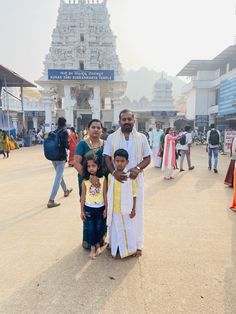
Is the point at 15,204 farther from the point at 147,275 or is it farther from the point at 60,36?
the point at 60,36

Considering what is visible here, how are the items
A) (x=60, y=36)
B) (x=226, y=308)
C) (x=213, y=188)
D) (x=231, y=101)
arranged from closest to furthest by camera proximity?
(x=226, y=308)
(x=213, y=188)
(x=231, y=101)
(x=60, y=36)

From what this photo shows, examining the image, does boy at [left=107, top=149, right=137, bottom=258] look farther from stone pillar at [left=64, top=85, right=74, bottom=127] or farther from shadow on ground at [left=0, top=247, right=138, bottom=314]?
stone pillar at [left=64, top=85, right=74, bottom=127]

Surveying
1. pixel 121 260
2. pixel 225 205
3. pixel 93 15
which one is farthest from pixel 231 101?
pixel 93 15

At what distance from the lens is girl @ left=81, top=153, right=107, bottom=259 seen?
255cm

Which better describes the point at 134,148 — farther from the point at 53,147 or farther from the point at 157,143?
the point at 157,143

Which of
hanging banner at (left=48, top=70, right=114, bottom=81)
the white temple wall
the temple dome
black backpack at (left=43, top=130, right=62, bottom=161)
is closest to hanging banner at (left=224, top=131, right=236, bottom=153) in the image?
black backpack at (left=43, top=130, right=62, bottom=161)

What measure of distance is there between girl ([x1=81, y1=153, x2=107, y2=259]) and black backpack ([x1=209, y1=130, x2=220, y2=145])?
17.9 feet

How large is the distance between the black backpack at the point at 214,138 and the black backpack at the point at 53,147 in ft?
15.9

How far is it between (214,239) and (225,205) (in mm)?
1520

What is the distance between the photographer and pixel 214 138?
7102 millimetres

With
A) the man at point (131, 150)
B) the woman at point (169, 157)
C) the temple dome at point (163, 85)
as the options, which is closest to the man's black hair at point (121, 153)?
the man at point (131, 150)

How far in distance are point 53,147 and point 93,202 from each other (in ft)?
6.26

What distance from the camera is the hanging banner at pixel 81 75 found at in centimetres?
2252

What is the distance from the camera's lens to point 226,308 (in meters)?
1.87
